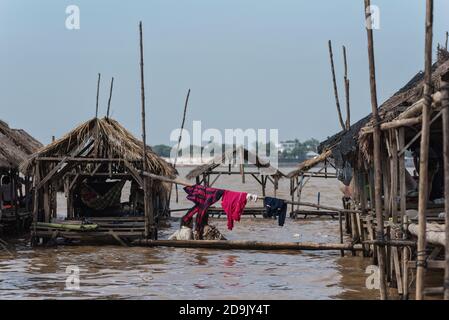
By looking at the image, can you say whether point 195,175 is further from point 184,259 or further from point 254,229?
point 184,259

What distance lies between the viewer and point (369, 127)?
12.5 metres

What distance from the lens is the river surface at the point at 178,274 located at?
12.3 meters

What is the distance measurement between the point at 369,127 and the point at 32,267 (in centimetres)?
694

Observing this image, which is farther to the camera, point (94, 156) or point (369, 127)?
point (94, 156)

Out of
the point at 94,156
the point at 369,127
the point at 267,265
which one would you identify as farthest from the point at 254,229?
the point at 369,127

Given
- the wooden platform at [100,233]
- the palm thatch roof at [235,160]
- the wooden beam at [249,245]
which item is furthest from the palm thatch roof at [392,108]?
the palm thatch roof at [235,160]

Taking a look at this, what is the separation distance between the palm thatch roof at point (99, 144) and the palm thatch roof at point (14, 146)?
159cm

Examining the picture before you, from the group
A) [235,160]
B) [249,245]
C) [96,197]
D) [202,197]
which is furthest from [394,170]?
[235,160]

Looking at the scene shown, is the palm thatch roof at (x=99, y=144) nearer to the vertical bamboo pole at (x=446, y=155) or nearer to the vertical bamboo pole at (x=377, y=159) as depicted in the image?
the vertical bamboo pole at (x=377, y=159)

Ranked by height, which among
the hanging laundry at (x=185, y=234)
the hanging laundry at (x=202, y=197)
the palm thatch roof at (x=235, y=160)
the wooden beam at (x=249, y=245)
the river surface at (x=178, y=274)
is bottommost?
the river surface at (x=178, y=274)

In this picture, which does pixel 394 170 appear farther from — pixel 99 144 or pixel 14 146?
pixel 14 146

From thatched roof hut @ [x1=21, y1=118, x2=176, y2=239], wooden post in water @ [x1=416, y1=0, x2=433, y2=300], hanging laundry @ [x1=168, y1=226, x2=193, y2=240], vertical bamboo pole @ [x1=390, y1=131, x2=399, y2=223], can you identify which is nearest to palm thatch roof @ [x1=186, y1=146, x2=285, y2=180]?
thatched roof hut @ [x1=21, y1=118, x2=176, y2=239]

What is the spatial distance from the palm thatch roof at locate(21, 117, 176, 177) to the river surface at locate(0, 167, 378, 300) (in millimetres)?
2093

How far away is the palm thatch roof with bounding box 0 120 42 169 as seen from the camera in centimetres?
2053
